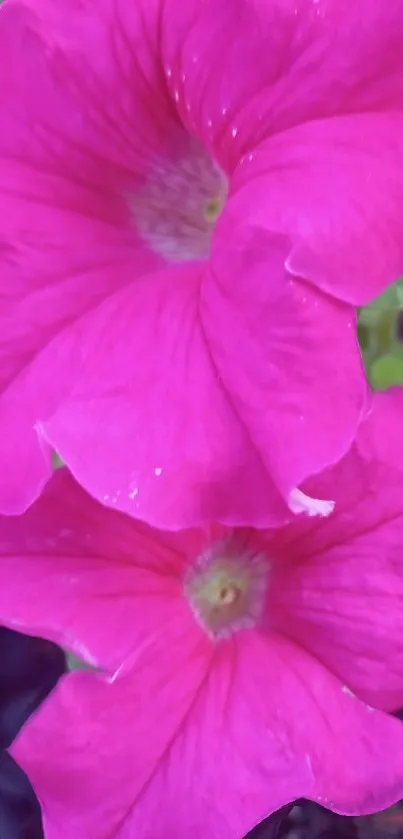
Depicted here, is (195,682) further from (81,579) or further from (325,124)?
(325,124)

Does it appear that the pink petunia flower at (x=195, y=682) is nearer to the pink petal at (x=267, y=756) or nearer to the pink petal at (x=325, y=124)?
the pink petal at (x=267, y=756)

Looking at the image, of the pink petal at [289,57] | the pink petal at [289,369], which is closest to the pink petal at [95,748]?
the pink petal at [289,369]

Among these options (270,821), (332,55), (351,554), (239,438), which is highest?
(332,55)

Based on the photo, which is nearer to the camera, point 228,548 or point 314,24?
point 314,24

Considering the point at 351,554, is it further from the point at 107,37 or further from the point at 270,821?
the point at 107,37

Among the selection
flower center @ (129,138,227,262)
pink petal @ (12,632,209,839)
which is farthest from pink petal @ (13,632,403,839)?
flower center @ (129,138,227,262)

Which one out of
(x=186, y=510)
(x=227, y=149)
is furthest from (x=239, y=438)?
(x=227, y=149)

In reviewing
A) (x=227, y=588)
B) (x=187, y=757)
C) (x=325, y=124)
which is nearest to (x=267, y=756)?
(x=187, y=757)
